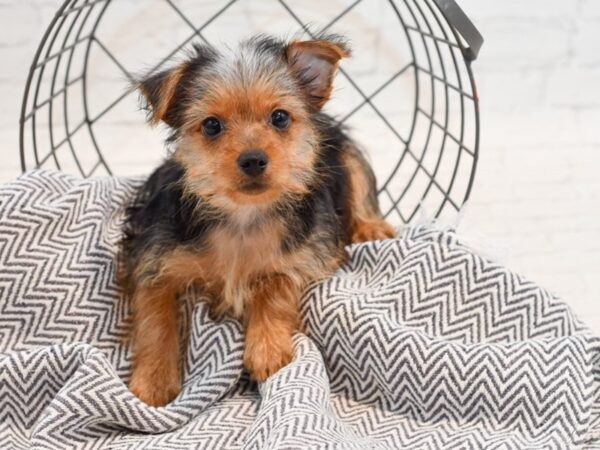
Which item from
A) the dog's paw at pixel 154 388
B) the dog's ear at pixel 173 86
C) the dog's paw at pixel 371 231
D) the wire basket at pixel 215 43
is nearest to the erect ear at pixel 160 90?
the dog's ear at pixel 173 86

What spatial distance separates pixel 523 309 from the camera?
252 centimetres

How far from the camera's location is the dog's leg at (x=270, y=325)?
92.7 inches

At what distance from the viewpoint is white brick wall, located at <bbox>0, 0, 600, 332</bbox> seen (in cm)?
360

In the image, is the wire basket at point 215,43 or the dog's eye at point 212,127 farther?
the wire basket at point 215,43

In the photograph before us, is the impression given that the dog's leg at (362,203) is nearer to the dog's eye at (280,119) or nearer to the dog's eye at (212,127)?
the dog's eye at (280,119)

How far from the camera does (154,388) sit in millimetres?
2371

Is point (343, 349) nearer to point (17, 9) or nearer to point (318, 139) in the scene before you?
point (318, 139)

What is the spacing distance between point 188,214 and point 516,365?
100 cm

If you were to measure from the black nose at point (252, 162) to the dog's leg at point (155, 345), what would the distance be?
53cm

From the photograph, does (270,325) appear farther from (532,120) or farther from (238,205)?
(532,120)

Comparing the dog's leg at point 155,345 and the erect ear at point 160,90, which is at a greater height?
the erect ear at point 160,90


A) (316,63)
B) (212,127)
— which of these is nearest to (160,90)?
(212,127)

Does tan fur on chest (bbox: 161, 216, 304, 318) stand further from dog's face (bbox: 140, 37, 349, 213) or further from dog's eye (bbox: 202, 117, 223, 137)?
dog's eye (bbox: 202, 117, 223, 137)

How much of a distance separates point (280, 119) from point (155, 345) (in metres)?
0.72
